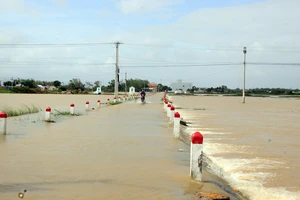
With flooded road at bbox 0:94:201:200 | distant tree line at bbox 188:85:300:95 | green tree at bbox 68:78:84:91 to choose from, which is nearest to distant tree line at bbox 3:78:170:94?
green tree at bbox 68:78:84:91

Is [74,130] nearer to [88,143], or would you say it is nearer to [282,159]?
[88,143]

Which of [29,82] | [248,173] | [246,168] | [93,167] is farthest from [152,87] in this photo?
[93,167]

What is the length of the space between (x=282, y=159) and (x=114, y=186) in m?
6.18

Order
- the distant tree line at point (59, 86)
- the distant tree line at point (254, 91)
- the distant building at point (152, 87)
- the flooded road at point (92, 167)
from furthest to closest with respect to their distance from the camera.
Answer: the distant building at point (152, 87)
the distant tree line at point (254, 91)
the distant tree line at point (59, 86)
the flooded road at point (92, 167)

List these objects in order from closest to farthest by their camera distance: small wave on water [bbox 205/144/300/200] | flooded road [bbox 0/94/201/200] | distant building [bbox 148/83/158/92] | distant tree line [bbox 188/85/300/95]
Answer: flooded road [bbox 0/94/201/200] < small wave on water [bbox 205/144/300/200] < distant tree line [bbox 188/85/300/95] < distant building [bbox 148/83/158/92]

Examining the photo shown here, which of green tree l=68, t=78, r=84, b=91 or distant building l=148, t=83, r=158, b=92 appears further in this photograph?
distant building l=148, t=83, r=158, b=92

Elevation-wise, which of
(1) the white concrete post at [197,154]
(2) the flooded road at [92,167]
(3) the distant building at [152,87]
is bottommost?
(2) the flooded road at [92,167]

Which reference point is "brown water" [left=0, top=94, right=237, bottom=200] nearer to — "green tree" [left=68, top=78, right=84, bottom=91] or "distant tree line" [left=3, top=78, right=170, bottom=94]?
"distant tree line" [left=3, top=78, right=170, bottom=94]

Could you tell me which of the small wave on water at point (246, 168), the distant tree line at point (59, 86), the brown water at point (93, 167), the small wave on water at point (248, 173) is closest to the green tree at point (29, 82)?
the distant tree line at point (59, 86)

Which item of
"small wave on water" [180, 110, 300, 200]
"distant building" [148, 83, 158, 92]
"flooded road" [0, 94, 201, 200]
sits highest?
"distant building" [148, 83, 158, 92]

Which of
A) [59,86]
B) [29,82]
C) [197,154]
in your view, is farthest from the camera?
[59,86]

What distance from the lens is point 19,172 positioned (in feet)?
24.2

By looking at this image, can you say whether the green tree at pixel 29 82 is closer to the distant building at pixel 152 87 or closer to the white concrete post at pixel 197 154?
the distant building at pixel 152 87

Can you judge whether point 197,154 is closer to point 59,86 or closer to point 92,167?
point 92,167
